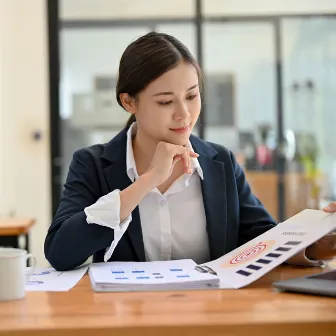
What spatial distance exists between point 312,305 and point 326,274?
228 mm

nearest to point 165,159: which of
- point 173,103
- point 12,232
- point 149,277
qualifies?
point 173,103

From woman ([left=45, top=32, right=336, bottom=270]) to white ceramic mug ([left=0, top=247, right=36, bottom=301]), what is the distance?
1.09ft

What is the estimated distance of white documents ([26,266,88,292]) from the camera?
139cm

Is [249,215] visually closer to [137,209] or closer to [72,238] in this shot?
[137,209]

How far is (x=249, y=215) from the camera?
1.93m

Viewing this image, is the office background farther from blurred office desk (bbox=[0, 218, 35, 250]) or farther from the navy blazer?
the navy blazer

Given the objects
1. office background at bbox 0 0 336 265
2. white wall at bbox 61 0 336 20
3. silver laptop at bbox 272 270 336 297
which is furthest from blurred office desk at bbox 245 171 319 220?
silver laptop at bbox 272 270 336 297

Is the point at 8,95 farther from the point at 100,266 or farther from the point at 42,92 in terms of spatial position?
the point at 100,266

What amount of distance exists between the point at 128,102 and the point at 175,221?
37cm

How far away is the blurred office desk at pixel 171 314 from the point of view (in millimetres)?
1044

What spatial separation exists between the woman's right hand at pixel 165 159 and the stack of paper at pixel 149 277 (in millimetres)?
225

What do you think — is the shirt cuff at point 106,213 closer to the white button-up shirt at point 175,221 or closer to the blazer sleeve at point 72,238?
the blazer sleeve at point 72,238

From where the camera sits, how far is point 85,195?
1.81 meters

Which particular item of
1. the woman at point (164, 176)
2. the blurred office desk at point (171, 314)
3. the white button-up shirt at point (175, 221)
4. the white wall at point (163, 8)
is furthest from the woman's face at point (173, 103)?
the white wall at point (163, 8)
